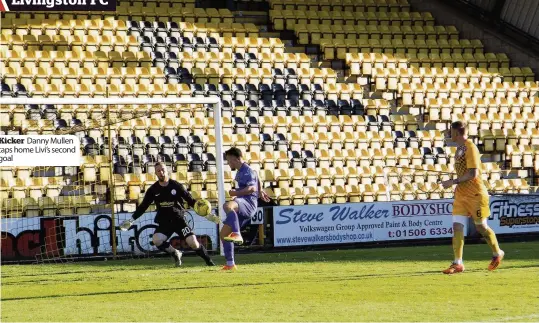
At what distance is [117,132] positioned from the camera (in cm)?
2603

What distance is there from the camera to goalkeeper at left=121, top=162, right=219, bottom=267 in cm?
1742

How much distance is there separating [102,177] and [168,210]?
6.93 metres

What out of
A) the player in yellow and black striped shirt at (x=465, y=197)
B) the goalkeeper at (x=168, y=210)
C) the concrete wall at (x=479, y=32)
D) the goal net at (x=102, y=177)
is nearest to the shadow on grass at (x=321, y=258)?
the goalkeeper at (x=168, y=210)

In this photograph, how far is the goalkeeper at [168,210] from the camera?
17422mm

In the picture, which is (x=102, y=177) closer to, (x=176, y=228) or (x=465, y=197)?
(x=176, y=228)

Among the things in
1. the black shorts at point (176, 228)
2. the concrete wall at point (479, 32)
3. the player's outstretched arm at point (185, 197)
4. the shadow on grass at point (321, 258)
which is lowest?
the shadow on grass at point (321, 258)

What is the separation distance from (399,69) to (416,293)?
21.0 m

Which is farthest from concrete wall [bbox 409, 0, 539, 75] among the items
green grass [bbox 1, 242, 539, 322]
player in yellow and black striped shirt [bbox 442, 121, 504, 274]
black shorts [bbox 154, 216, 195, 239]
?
player in yellow and black striped shirt [bbox 442, 121, 504, 274]

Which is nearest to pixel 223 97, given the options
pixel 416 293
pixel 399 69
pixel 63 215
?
pixel 399 69

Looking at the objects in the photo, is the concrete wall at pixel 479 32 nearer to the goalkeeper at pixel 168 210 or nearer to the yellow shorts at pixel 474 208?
the goalkeeper at pixel 168 210

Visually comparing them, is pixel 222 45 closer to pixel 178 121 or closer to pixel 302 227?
pixel 178 121

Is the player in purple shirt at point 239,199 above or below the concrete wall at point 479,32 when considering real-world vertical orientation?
below

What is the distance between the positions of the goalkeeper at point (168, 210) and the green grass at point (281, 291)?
17.4 inches

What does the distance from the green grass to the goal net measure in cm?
160
